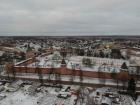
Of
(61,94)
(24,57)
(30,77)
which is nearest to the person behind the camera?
(61,94)

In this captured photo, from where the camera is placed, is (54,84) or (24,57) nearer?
(54,84)

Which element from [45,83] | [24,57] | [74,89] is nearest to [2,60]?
[24,57]

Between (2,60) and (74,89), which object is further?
(2,60)

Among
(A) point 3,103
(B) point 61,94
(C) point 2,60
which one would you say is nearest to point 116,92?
(B) point 61,94

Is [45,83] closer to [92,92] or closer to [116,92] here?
[92,92]

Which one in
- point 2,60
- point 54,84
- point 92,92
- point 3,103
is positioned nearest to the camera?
point 3,103

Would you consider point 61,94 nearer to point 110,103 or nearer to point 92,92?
point 92,92

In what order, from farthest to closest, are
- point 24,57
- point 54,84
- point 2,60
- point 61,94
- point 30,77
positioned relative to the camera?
point 24,57
point 2,60
point 30,77
point 54,84
point 61,94

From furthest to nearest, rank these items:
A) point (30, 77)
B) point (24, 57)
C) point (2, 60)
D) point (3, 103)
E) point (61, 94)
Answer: point (24, 57) < point (2, 60) < point (30, 77) < point (61, 94) < point (3, 103)
